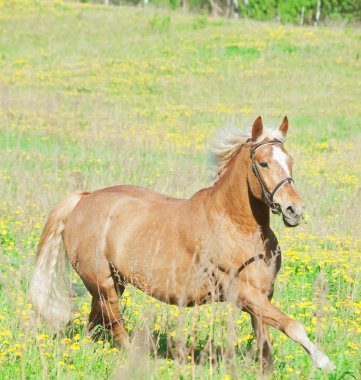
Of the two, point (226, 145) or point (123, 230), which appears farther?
point (123, 230)

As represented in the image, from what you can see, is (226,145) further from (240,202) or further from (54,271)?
(54,271)

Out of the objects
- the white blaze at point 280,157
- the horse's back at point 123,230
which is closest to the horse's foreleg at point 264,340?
the horse's back at point 123,230

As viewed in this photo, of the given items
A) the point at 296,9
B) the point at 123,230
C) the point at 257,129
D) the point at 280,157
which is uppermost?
the point at 296,9

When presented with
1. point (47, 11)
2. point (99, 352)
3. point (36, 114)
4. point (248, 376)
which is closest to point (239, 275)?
point (248, 376)

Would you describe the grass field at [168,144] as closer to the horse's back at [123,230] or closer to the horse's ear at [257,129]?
the horse's back at [123,230]

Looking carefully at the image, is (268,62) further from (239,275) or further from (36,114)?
(239,275)

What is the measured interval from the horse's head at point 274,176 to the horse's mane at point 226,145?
11.0 inches

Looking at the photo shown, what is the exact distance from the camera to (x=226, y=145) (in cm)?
572

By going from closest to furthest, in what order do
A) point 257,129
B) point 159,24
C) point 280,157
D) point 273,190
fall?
1. point 273,190
2. point 280,157
3. point 257,129
4. point 159,24

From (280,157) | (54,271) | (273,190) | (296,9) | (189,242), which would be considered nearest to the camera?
(273,190)

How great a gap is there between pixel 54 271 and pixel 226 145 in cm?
195

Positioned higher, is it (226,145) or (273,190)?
(226,145)

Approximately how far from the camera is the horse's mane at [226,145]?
18.6 ft

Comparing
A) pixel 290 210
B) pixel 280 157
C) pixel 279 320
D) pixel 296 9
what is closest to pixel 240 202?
pixel 280 157
